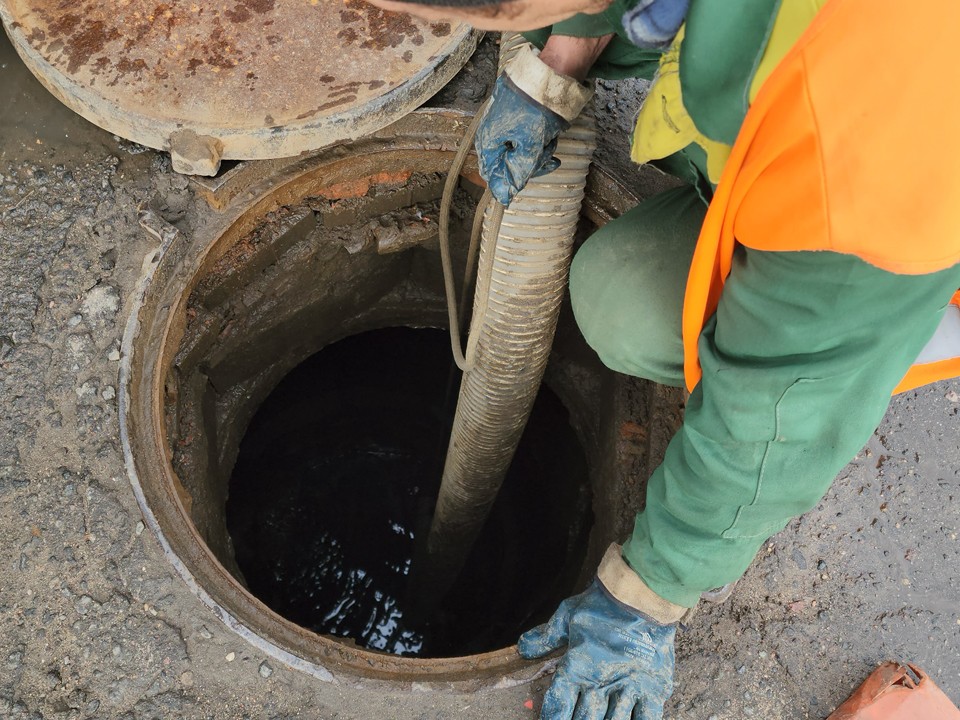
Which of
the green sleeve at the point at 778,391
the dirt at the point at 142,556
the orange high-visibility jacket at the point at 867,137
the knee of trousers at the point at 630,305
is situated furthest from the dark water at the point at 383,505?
the orange high-visibility jacket at the point at 867,137

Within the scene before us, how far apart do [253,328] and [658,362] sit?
131cm

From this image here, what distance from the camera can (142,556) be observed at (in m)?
1.54

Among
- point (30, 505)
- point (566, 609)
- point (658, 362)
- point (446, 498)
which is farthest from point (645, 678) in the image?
point (30, 505)

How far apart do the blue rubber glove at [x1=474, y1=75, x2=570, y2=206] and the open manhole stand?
470 millimetres

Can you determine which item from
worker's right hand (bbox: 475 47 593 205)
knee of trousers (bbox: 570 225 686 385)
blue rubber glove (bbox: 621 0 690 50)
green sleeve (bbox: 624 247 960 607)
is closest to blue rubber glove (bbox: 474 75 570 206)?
worker's right hand (bbox: 475 47 593 205)

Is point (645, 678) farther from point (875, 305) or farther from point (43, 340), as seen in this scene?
point (43, 340)

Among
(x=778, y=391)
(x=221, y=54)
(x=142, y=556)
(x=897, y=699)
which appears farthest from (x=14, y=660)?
(x=897, y=699)

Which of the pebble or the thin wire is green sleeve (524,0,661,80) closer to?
the thin wire

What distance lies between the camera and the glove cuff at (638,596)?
148 centimetres

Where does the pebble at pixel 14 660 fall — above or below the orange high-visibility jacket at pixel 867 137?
below

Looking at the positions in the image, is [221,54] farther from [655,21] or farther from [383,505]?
[383,505]

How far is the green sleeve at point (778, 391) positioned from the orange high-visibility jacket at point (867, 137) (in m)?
0.07

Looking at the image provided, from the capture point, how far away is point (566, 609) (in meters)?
1.57

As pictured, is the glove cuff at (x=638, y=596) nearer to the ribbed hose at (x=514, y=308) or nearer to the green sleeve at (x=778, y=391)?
the green sleeve at (x=778, y=391)
